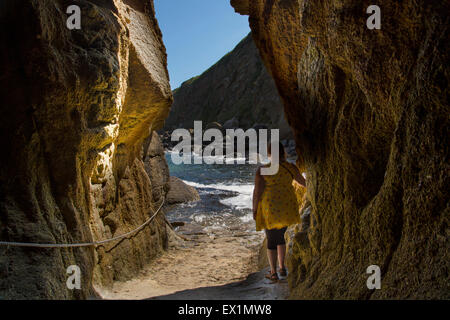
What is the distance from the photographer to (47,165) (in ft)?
9.32

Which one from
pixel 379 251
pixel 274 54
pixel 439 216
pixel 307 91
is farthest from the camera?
pixel 274 54

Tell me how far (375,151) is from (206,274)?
3769 millimetres

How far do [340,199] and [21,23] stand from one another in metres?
3.08

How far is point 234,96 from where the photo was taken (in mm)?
58219

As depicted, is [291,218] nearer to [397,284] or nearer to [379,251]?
[379,251]

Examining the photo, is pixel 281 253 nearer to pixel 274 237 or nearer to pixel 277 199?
pixel 274 237

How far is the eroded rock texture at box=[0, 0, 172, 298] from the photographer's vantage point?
2371 millimetres

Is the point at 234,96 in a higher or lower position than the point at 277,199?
higher

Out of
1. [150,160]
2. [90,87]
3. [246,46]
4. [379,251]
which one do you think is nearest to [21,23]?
[90,87]

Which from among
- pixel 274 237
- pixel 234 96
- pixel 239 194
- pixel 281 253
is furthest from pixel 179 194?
pixel 234 96

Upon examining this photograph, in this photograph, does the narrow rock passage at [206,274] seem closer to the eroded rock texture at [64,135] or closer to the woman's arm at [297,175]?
the eroded rock texture at [64,135]

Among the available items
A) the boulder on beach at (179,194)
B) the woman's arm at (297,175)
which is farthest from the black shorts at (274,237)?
the boulder on beach at (179,194)

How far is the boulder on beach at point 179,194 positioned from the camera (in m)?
11.9

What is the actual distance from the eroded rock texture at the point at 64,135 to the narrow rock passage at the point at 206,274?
1.38 feet
